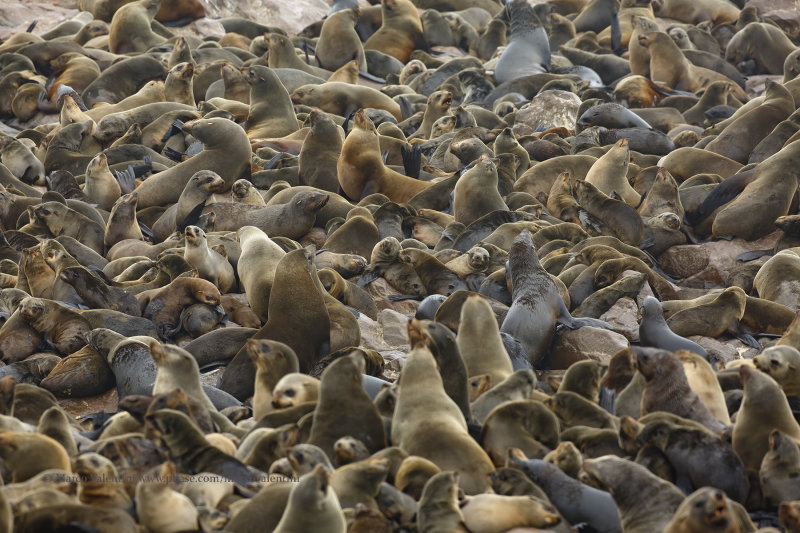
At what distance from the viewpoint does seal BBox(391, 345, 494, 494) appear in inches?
196

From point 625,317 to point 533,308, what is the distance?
3.11 feet

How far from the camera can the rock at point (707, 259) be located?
32.6 feet

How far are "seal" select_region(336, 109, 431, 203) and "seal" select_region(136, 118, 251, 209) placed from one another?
1047 mm

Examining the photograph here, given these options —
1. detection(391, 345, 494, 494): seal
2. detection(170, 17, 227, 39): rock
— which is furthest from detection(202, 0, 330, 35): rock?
detection(391, 345, 494, 494): seal

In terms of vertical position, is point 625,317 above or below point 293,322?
below

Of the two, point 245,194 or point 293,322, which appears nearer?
point 293,322

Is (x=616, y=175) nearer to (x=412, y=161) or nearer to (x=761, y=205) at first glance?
(x=761, y=205)

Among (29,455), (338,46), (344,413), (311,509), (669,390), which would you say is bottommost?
(338,46)

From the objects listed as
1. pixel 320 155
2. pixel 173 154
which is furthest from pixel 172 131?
pixel 320 155

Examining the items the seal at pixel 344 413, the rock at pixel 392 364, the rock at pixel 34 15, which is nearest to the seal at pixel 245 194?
the rock at pixel 392 364

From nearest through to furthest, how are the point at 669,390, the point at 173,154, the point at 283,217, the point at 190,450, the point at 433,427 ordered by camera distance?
1. the point at 190,450
2. the point at 433,427
3. the point at 669,390
4. the point at 283,217
5. the point at 173,154

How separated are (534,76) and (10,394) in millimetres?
11981

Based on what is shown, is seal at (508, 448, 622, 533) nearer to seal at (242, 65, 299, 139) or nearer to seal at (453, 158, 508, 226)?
seal at (453, 158, 508, 226)

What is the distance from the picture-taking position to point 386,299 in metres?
8.75
